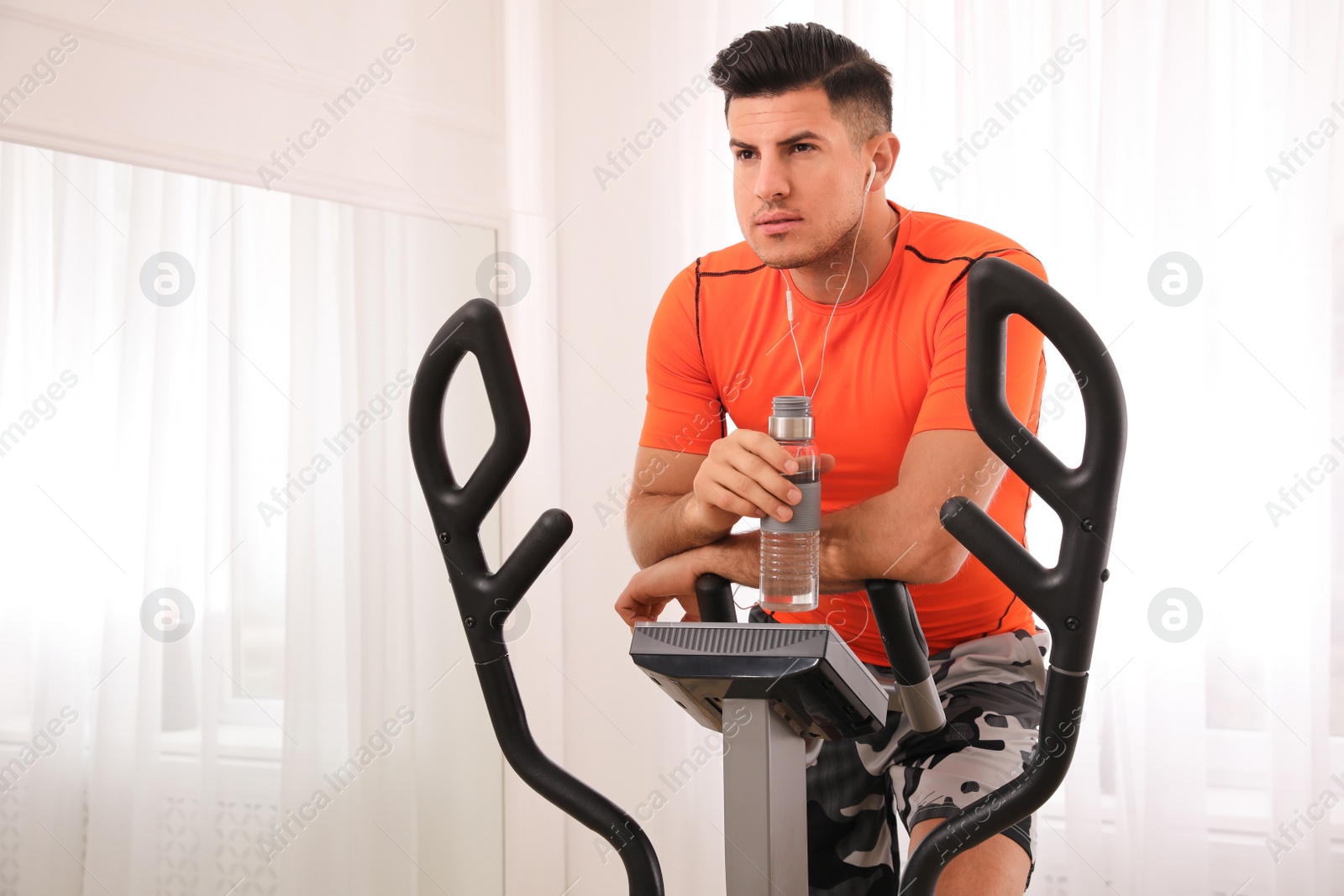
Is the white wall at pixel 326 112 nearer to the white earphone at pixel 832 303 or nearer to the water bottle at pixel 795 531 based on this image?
the white earphone at pixel 832 303

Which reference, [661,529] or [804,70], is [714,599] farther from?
[804,70]

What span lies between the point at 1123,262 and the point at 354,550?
1.86 meters

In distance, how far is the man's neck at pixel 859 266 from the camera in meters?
1.66

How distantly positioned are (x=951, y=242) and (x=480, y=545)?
0.95 metres

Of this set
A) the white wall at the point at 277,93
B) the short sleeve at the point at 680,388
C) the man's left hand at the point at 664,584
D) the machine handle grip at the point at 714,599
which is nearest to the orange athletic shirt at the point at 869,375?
the short sleeve at the point at 680,388

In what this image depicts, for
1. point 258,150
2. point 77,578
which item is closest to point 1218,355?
point 258,150

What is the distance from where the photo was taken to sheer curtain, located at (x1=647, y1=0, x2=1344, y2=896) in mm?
2270

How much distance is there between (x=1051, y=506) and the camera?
0.86m

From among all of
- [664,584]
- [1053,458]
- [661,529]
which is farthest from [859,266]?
[1053,458]

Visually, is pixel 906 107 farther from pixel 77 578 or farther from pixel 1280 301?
pixel 77 578

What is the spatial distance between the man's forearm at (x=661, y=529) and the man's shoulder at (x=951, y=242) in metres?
0.52

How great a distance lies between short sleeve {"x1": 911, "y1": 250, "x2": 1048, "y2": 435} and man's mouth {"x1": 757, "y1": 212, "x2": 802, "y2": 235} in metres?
0.27

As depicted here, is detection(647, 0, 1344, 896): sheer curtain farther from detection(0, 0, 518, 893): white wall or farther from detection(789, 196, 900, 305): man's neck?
detection(0, 0, 518, 893): white wall

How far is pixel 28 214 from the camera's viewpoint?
5.78 feet
